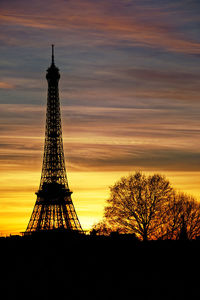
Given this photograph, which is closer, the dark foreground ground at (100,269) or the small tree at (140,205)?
the dark foreground ground at (100,269)

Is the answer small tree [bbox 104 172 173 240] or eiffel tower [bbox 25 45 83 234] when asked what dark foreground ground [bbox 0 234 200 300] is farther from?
eiffel tower [bbox 25 45 83 234]

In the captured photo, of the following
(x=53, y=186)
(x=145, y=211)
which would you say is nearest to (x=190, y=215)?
(x=145, y=211)

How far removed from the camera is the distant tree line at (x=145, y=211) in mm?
61406

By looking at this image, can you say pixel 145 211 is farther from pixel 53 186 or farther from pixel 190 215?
pixel 53 186

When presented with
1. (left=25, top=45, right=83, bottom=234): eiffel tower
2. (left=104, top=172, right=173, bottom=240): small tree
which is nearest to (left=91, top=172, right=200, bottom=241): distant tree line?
(left=104, top=172, right=173, bottom=240): small tree

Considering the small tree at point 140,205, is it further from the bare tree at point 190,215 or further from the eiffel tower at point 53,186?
the eiffel tower at point 53,186

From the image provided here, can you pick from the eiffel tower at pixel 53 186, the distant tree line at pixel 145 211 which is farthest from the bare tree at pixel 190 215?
the eiffel tower at pixel 53 186

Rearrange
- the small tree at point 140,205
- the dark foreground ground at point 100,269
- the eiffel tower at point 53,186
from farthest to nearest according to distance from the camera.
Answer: the eiffel tower at point 53,186, the small tree at point 140,205, the dark foreground ground at point 100,269

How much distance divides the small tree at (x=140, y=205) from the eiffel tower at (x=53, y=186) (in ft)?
131

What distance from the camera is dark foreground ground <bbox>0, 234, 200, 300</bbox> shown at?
4244 centimetres

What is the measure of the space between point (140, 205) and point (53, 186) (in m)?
46.2

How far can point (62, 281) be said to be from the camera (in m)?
46.4

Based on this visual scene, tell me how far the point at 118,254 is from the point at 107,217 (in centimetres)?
444

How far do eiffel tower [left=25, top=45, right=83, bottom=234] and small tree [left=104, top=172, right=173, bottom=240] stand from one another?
40.0 metres
